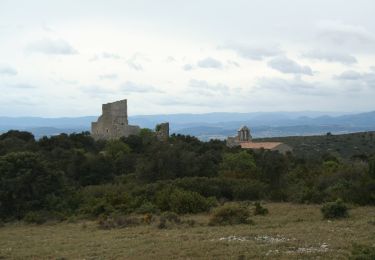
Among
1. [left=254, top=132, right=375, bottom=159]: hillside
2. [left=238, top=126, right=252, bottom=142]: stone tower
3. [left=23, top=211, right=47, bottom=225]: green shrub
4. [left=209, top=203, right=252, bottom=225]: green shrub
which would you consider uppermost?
[left=238, top=126, right=252, bottom=142]: stone tower

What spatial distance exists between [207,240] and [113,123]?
1610 inches

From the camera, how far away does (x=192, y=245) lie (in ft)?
41.7

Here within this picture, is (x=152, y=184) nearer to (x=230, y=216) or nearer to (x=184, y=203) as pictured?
(x=184, y=203)

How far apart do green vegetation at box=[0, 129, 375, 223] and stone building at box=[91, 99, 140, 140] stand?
529 inches

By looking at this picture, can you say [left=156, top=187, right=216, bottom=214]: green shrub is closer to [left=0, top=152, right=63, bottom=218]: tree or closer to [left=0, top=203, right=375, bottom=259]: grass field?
[left=0, top=203, right=375, bottom=259]: grass field

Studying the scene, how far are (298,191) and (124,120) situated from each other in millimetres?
32270

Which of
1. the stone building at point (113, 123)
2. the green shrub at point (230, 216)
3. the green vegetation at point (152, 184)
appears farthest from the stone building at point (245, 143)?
the green shrub at point (230, 216)

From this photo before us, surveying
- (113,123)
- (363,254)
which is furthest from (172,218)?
→ (113,123)

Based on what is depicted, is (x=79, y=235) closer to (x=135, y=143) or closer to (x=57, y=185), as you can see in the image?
(x=57, y=185)

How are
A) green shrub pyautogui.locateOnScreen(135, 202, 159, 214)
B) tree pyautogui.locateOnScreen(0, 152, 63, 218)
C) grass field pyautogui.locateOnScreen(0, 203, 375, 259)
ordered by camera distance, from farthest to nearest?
tree pyautogui.locateOnScreen(0, 152, 63, 218) → green shrub pyautogui.locateOnScreen(135, 202, 159, 214) → grass field pyautogui.locateOnScreen(0, 203, 375, 259)

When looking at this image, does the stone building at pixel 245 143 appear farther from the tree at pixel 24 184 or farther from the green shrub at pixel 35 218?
the green shrub at pixel 35 218

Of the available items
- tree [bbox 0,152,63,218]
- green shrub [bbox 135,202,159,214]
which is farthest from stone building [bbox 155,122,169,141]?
green shrub [bbox 135,202,159,214]

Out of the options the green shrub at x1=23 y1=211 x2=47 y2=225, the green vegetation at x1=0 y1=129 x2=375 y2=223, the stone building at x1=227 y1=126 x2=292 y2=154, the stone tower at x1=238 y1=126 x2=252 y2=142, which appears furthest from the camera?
the stone tower at x1=238 y1=126 x2=252 y2=142

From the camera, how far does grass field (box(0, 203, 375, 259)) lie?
38.1 feet
